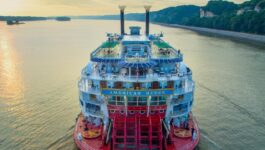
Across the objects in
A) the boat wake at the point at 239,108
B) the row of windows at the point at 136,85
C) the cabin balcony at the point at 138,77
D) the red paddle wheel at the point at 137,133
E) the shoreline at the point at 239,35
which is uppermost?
the cabin balcony at the point at 138,77

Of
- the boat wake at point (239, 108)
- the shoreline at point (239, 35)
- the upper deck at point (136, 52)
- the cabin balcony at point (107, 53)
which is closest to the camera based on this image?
the upper deck at point (136, 52)

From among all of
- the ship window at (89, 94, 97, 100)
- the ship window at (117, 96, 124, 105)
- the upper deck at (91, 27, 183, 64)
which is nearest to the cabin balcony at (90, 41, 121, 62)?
the upper deck at (91, 27, 183, 64)

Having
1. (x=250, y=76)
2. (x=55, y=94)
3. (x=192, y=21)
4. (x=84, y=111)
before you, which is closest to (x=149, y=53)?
(x=84, y=111)

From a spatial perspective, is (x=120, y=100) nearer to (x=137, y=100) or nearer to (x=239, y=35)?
(x=137, y=100)

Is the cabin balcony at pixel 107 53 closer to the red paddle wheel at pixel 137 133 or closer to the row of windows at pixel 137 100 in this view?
the row of windows at pixel 137 100

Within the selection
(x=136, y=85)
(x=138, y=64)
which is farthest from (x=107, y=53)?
(x=136, y=85)

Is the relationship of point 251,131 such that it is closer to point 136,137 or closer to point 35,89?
point 136,137

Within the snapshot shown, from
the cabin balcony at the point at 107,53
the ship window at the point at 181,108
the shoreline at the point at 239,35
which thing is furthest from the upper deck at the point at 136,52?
the shoreline at the point at 239,35

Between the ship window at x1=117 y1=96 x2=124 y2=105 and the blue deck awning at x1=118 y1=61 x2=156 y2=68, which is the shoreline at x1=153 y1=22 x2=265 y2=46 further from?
the ship window at x1=117 y1=96 x2=124 y2=105
